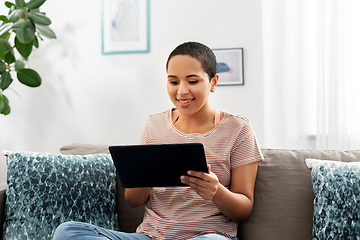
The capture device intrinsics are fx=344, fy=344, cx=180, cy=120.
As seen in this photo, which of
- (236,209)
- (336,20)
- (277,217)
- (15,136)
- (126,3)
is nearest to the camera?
(236,209)

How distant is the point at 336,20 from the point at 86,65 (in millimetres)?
1588

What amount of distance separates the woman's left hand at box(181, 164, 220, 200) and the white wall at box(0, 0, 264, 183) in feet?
3.50

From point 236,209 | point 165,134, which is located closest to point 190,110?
Answer: point 165,134

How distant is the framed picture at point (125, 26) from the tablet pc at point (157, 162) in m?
1.29

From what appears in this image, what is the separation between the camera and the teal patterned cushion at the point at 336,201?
1131 mm

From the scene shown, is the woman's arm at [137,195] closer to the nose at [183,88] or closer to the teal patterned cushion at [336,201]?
the nose at [183,88]

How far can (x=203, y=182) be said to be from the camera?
1111 millimetres

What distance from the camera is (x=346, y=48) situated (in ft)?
6.54

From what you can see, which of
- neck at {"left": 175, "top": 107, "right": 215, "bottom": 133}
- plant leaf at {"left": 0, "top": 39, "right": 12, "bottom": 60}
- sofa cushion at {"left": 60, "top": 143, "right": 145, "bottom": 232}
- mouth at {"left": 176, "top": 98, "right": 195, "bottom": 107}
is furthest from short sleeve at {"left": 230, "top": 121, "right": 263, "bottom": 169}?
plant leaf at {"left": 0, "top": 39, "right": 12, "bottom": 60}

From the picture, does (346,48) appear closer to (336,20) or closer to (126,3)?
(336,20)

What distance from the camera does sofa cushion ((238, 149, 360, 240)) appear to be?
1.33m

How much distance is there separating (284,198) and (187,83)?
604 mm

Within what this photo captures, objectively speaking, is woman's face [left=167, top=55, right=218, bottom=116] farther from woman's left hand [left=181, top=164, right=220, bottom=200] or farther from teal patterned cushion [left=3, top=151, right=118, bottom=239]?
teal patterned cushion [left=3, top=151, right=118, bottom=239]

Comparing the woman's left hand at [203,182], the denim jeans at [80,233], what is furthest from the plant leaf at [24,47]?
the woman's left hand at [203,182]
